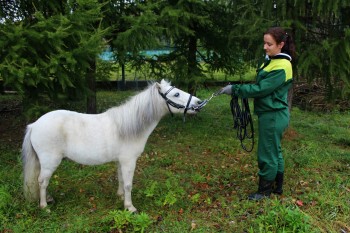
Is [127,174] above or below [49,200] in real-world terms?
above

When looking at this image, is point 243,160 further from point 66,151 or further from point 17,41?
point 17,41

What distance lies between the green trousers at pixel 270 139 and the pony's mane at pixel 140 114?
126 centimetres

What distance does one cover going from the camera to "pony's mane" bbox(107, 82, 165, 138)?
4.03m

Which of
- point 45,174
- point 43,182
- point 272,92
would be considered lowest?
point 43,182

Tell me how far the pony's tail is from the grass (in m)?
0.15

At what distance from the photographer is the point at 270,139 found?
4.18m

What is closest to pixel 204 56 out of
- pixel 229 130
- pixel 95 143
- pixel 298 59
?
Answer: pixel 229 130

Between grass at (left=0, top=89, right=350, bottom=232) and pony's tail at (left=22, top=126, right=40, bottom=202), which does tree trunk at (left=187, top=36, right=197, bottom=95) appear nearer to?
grass at (left=0, top=89, right=350, bottom=232)

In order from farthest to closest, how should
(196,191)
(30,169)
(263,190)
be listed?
(196,191) < (263,190) < (30,169)

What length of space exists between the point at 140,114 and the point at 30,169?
4.89ft

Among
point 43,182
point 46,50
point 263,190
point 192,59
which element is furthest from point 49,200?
point 192,59

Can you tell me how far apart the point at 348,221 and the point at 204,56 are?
5.81 m

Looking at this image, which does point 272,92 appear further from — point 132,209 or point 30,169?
point 30,169

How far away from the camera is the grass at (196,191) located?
3.88 meters
